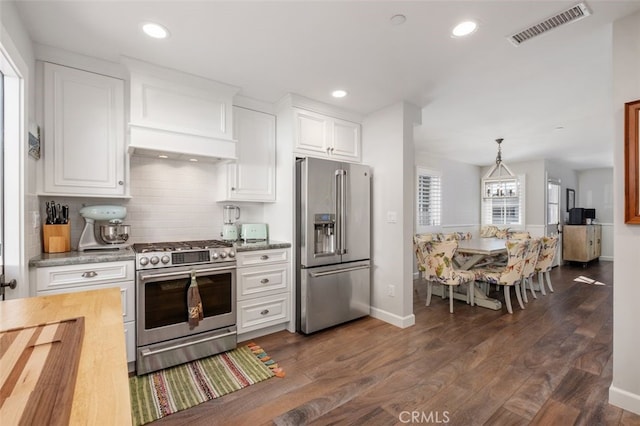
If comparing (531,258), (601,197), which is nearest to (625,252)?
(531,258)

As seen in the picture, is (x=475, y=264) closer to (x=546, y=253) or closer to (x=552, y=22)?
(x=546, y=253)

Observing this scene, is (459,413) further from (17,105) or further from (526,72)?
(17,105)

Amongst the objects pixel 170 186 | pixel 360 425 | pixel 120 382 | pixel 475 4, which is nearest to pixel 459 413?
pixel 360 425

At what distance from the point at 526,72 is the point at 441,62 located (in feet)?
2.65

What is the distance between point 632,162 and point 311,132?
247 cm

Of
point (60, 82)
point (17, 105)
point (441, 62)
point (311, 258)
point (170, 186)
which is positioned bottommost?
point (311, 258)

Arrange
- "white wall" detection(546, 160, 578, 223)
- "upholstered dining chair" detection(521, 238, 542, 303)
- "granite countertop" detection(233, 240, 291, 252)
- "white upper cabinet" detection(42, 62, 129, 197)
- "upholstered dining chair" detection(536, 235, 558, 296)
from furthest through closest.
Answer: "white wall" detection(546, 160, 578, 223) → "upholstered dining chair" detection(536, 235, 558, 296) → "upholstered dining chair" detection(521, 238, 542, 303) → "granite countertop" detection(233, 240, 291, 252) → "white upper cabinet" detection(42, 62, 129, 197)

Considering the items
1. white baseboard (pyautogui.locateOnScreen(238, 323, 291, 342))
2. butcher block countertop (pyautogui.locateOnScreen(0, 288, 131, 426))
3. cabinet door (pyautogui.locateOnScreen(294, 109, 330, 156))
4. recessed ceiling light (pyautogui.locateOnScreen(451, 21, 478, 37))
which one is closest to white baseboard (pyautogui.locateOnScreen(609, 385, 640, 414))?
recessed ceiling light (pyautogui.locateOnScreen(451, 21, 478, 37))

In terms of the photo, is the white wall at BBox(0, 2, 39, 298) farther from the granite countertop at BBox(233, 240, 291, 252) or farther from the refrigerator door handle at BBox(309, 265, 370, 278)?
the refrigerator door handle at BBox(309, 265, 370, 278)

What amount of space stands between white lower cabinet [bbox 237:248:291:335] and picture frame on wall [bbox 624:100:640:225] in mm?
2556

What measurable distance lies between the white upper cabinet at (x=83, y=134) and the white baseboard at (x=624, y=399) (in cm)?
374

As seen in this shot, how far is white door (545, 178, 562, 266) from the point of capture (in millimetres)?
6691

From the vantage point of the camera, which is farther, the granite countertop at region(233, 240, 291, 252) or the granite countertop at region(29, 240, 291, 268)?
the granite countertop at region(233, 240, 291, 252)

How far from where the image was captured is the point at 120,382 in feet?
2.21
